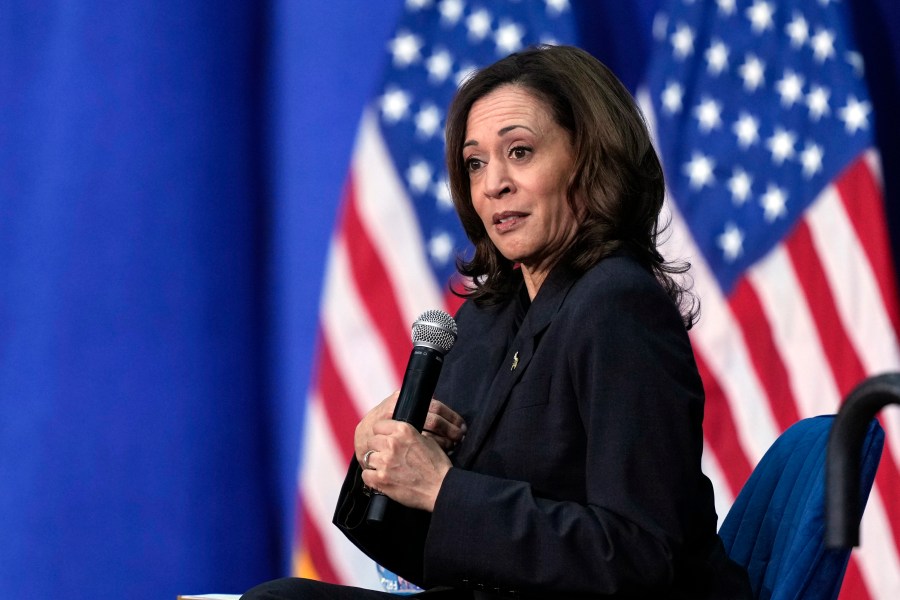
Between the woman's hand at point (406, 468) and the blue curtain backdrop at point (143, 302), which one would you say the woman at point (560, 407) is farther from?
the blue curtain backdrop at point (143, 302)

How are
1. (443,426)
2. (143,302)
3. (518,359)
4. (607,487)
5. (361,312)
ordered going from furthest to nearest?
(361,312), (143,302), (443,426), (518,359), (607,487)

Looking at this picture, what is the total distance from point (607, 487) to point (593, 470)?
0.04m

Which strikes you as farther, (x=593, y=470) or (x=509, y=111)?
(x=509, y=111)

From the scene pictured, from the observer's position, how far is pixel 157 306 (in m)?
2.82

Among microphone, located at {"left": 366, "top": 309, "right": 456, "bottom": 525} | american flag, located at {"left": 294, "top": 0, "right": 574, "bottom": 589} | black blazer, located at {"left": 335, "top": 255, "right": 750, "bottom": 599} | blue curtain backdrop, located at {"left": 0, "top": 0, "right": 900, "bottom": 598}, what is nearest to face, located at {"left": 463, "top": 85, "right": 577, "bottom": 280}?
black blazer, located at {"left": 335, "top": 255, "right": 750, "bottom": 599}

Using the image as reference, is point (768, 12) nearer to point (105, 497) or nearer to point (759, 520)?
point (759, 520)

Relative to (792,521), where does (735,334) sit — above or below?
above

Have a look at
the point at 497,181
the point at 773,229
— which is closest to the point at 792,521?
the point at 497,181

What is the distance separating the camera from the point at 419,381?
148 cm

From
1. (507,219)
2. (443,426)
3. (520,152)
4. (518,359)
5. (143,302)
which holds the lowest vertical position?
(443,426)

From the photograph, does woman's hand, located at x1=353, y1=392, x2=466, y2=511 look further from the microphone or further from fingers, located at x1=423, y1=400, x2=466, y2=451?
fingers, located at x1=423, y1=400, x2=466, y2=451

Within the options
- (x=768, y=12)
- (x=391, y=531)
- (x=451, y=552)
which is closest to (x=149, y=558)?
(x=391, y=531)

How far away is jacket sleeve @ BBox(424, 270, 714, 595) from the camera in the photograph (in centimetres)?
134

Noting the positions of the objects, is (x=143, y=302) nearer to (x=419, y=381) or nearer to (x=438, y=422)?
(x=438, y=422)
